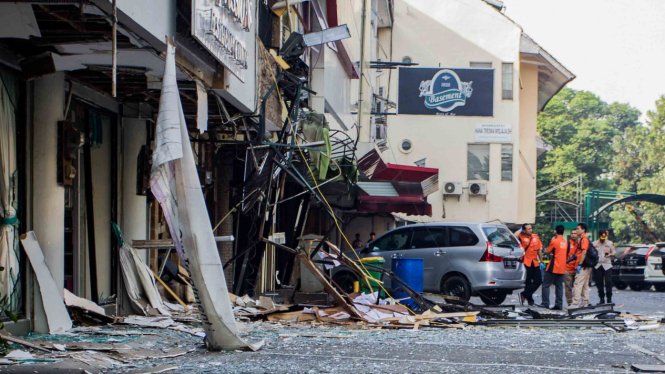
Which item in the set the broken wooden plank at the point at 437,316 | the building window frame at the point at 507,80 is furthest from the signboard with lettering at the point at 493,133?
the broken wooden plank at the point at 437,316

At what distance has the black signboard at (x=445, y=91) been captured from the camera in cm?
2705

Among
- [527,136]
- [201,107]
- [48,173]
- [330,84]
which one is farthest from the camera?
[527,136]

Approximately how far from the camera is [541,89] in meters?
41.2

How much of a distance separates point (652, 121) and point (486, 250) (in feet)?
111

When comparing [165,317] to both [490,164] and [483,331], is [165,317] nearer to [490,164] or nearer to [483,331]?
[483,331]

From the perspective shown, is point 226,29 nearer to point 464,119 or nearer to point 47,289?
point 47,289

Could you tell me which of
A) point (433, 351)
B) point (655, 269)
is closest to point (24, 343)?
point (433, 351)

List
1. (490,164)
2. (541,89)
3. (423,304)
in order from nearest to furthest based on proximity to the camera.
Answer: (423,304) < (490,164) < (541,89)

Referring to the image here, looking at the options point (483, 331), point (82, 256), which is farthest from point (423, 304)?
point (82, 256)

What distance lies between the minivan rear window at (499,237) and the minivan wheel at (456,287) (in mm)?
979

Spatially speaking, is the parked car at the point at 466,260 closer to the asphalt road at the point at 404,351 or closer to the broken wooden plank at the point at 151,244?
the asphalt road at the point at 404,351

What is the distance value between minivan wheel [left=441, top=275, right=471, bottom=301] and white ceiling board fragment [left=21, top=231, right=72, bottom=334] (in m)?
9.12

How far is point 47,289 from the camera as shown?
8172 mm

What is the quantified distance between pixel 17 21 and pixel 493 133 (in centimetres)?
2985
